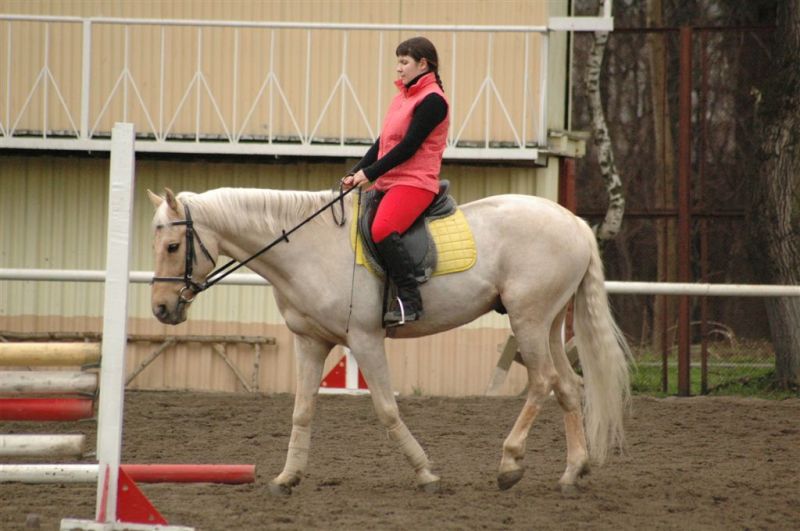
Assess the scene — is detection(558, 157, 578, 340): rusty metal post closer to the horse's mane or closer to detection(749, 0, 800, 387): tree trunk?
detection(749, 0, 800, 387): tree trunk

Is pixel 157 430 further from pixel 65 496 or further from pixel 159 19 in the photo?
pixel 159 19

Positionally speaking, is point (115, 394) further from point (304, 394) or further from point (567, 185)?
A: point (567, 185)

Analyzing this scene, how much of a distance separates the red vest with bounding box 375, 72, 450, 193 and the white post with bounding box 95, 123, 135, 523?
172 centimetres

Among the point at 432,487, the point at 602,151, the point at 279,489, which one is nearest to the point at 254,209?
the point at 279,489

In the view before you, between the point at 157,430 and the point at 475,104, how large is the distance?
192 inches

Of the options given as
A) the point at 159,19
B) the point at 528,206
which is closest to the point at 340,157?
the point at 159,19

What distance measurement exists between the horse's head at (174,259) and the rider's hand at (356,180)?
0.85 metres

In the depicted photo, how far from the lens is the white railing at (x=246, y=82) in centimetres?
1270

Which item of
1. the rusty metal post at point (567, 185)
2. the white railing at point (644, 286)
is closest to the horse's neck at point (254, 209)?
the white railing at point (644, 286)

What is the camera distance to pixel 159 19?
1275 cm

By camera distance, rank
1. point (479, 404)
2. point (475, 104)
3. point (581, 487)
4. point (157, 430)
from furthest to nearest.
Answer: point (475, 104), point (479, 404), point (157, 430), point (581, 487)

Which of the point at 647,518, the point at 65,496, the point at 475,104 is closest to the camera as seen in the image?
the point at 647,518

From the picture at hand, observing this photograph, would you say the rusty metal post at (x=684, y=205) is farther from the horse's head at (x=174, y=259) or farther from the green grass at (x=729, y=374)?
the horse's head at (x=174, y=259)

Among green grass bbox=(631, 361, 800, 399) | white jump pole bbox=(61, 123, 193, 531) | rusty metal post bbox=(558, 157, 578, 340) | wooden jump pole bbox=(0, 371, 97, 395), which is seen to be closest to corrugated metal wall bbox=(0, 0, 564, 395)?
rusty metal post bbox=(558, 157, 578, 340)
